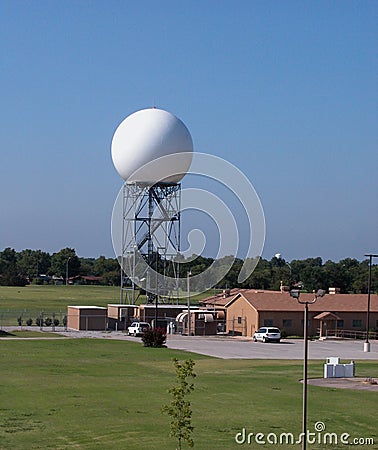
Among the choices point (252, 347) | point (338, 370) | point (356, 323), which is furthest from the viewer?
point (356, 323)

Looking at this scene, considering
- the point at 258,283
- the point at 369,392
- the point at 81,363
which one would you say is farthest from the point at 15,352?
the point at 258,283

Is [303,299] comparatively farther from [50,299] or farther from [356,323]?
[50,299]

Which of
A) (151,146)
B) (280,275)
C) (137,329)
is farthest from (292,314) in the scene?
(280,275)

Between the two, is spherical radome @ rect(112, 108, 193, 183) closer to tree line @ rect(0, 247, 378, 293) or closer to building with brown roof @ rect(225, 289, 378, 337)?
building with brown roof @ rect(225, 289, 378, 337)

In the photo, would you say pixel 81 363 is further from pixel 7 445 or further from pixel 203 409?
pixel 7 445

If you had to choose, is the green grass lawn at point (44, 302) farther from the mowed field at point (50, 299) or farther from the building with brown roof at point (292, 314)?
the building with brown roof at point (292, 314)

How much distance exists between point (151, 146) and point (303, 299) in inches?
750

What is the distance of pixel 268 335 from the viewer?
68.2m

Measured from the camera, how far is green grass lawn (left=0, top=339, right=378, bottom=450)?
23500 mm

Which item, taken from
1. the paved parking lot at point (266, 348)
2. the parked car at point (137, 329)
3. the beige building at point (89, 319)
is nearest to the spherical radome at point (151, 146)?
the beige building at point (89, 319)

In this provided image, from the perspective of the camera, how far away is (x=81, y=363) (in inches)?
1737

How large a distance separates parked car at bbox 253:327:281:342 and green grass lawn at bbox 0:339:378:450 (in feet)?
66.9

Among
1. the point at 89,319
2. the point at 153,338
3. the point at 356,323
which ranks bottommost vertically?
the point at 153,338

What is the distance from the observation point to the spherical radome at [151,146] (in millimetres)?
76312
